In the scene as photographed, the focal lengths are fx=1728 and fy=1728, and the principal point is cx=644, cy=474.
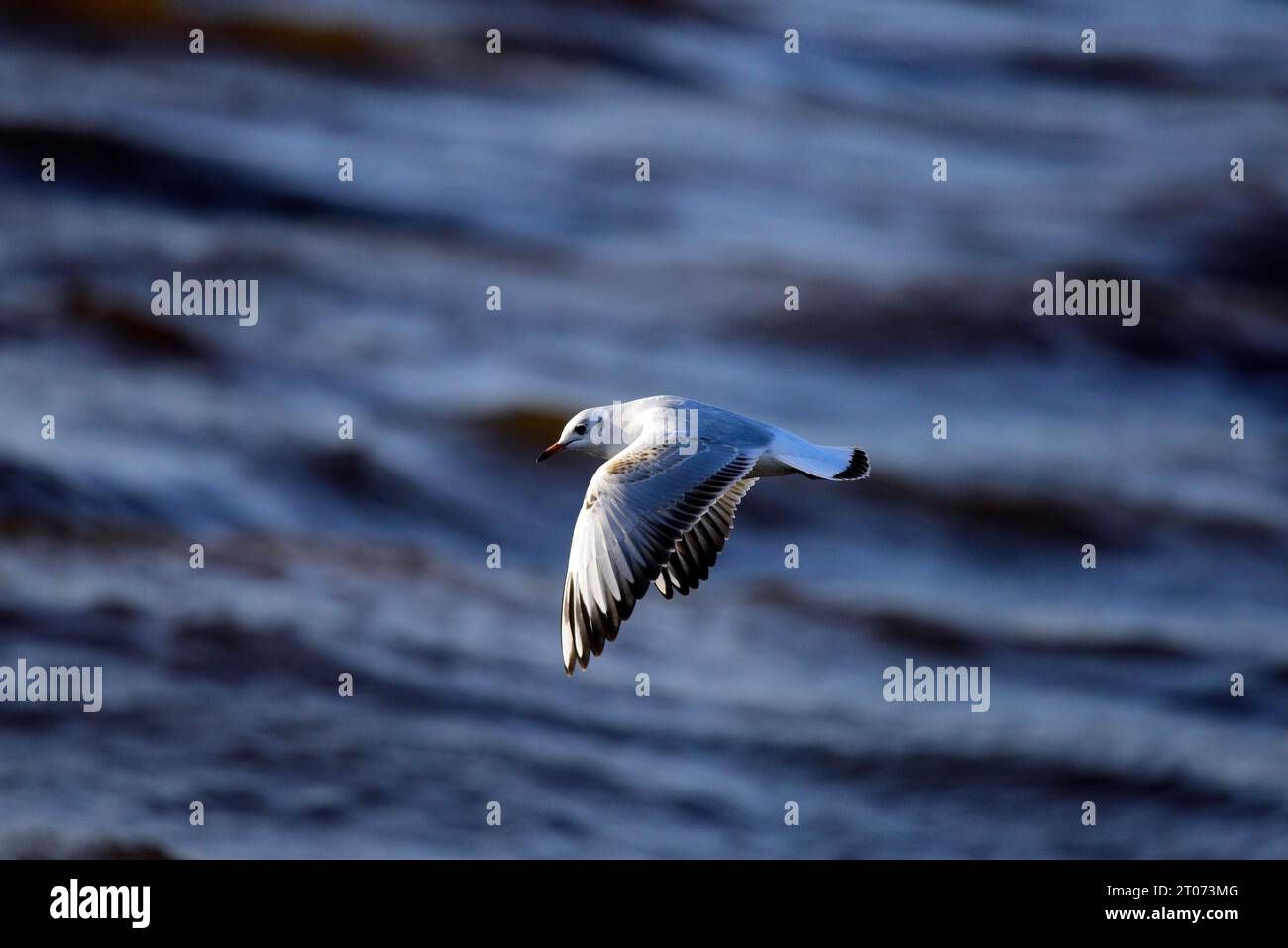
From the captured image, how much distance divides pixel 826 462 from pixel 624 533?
0.88 meters

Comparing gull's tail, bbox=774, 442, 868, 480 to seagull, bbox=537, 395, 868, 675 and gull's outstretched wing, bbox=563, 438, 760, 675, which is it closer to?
seagull, bbox=537, 395, 868, 675

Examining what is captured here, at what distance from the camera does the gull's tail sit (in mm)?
6301

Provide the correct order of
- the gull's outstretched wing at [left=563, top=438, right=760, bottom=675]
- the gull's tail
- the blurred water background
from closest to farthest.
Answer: the gull's outstretched wing at [left=563, top=438, right=760, bottom=675], the gull's tail, the blurred water background

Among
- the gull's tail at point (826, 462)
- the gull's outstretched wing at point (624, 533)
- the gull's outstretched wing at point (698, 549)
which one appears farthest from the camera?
the gull's outstretched wing at point (698, 549)

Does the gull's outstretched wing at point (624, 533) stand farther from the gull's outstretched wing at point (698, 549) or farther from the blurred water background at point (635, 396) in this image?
the blurred water background at point (635, 396)

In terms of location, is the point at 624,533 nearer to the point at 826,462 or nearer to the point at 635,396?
the point at 826,462

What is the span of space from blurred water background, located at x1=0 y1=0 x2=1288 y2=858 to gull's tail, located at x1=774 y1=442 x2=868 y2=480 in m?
3.99

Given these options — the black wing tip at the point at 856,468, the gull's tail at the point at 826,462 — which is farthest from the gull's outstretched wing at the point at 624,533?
the black wing tip at the point at 856,468

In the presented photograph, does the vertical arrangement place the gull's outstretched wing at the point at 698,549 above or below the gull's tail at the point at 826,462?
below

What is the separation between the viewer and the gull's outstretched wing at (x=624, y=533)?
5930 mm

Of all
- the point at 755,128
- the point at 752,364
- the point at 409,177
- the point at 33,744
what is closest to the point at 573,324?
the point at 752,364

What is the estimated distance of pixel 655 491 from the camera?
609 centimetres

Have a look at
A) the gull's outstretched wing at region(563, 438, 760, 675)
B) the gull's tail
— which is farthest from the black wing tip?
the gull's outstretched wing at region(563, 438, 760, 675)

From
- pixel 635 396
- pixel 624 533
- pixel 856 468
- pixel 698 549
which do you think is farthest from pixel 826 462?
pixel 635 396
